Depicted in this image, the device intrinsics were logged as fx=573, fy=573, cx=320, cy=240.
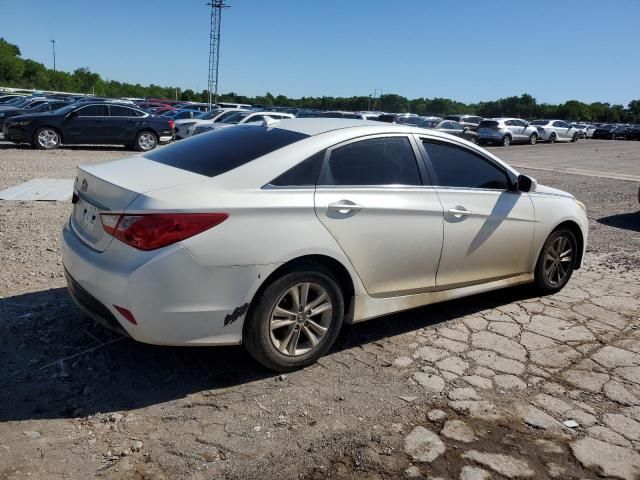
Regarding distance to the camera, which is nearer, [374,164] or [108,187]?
[108,187]

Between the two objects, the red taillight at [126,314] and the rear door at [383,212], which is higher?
the rear door at [383,212]

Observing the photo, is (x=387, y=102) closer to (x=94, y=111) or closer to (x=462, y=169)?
(x=94, y=111)

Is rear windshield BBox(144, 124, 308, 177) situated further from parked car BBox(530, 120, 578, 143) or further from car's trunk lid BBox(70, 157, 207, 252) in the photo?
parked car BBox(530, 120, 578, 143)

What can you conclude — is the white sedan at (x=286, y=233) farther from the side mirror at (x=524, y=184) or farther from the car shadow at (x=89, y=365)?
the car shadow at (x=89, y=365)

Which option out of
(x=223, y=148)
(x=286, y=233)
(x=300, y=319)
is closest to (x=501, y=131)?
(x=223, y=148)

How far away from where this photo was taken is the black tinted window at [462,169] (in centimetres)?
438

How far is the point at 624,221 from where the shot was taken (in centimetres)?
948

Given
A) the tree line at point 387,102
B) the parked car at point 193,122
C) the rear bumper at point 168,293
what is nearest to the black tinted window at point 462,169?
the rear bumper at point 168,293

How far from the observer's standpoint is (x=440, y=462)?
287cm

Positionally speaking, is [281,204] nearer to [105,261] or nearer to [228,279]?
[228,279]

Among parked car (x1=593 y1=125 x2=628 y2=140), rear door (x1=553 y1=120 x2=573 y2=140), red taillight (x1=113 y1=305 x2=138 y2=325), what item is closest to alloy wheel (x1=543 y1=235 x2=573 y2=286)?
red taillight (x1=113 y1=305 x2=138 y2=325)

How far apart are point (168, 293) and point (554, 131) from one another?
39383 mm

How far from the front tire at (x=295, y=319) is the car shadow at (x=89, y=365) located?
213 mm

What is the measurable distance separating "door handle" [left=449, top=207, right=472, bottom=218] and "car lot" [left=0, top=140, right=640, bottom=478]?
3.03ft
